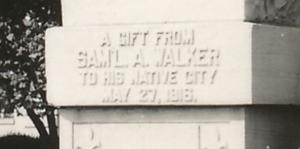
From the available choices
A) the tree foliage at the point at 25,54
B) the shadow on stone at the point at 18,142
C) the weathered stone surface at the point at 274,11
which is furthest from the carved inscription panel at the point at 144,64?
the shadow on stone at the point at 18,142

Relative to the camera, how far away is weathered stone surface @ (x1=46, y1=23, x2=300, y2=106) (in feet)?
21.2

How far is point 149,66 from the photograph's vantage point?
664 cm

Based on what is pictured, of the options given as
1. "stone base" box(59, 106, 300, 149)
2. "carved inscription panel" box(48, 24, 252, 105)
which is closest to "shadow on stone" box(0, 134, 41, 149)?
"stone base" box(59, 106, 300, 149)

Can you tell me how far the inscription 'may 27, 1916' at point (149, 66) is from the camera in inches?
258

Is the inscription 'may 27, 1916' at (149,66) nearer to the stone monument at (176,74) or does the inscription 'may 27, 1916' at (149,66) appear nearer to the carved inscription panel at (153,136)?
the stone monument at (176,74)

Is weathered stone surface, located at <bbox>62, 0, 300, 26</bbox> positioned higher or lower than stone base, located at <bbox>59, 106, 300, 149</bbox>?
higher

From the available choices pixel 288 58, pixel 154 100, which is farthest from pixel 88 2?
pixel 288 58

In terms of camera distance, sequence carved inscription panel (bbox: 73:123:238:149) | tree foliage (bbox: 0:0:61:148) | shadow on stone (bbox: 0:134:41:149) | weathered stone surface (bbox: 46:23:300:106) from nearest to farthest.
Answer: weathered stone surface (bbox: 46:23:300:106), carved inscription panel (bbox: 73:123:238:149), tree foliage (bbox: 0:0:61:148), shadow on stone (bbox: 0:134:41:149)

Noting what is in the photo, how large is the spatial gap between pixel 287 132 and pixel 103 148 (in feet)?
3.43

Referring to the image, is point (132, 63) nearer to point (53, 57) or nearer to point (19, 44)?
point (53, 57)

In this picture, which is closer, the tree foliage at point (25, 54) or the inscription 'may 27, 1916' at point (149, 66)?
the inscription 'may 27, 1916' at point (149, 66)

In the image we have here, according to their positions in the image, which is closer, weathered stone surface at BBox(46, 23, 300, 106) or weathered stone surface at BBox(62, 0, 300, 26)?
weathered stone surface at BBox(46, 23, 300, 106)

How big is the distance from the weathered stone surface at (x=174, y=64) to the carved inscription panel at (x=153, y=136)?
157mm

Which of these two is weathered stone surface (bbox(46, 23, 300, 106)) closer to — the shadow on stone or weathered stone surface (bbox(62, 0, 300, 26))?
weathered stone surface (bbox(62, 0, 300, 26))
